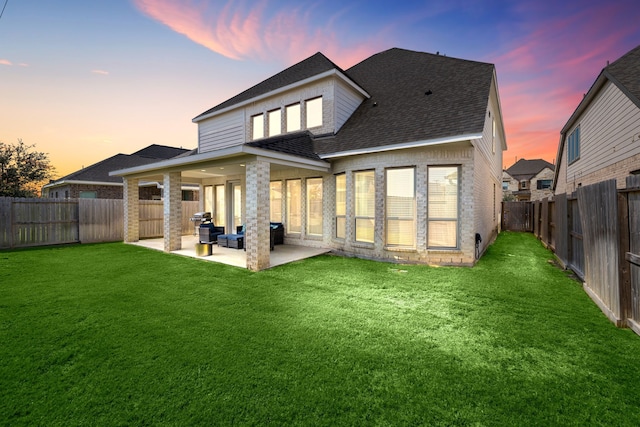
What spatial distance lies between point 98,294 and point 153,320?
7.31 ft

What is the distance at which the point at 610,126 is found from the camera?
9.27 m

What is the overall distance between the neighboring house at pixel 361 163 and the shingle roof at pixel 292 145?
53 millimetres

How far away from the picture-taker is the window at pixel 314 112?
444 inches

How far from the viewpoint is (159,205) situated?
573 inches

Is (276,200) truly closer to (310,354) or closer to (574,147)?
(310,354)

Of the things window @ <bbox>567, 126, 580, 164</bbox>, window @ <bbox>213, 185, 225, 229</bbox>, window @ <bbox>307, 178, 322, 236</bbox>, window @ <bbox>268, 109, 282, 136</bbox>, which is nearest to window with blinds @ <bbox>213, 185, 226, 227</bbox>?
window @ <bbox>213, 185, 225, 229</bbox>

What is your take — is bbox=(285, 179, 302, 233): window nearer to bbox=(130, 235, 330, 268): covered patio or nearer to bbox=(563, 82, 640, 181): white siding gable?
bbox=(130, 235, 330, 268): covered patio

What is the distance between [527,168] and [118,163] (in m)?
66.3

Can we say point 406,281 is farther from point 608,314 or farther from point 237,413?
point 237,413

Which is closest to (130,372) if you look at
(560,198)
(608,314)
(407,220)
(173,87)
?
(608,314)

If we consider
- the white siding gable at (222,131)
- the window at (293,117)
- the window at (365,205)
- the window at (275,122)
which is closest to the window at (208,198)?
the white siding gable at (222,131)

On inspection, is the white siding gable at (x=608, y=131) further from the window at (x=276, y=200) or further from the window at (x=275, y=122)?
the window at (x=275, y=122)

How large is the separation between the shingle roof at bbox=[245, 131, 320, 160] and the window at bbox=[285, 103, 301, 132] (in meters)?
1.31

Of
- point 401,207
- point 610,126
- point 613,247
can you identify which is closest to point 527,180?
point 610,126
